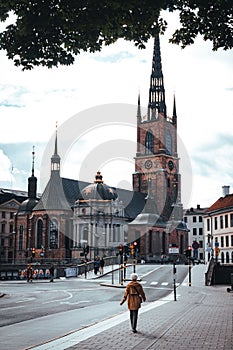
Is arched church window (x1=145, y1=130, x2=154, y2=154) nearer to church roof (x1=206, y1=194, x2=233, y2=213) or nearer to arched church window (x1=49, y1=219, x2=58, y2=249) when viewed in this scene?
arched church window (x1=49, y1=219, x2=58, y2=249)

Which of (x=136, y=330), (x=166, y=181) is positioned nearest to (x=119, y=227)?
(x=166, y=181)

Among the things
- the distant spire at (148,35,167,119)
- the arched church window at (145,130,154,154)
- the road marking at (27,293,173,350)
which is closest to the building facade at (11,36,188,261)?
the arched church window at (145,130,154,154)

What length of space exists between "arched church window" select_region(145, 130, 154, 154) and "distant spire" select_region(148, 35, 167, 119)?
4247 mm

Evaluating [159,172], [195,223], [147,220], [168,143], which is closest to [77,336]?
[147,220]

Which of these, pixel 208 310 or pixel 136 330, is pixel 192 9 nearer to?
pixel 136 330

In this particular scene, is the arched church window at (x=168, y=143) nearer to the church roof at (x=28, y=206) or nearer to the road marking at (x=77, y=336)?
the church roof at (x=28, y=206)

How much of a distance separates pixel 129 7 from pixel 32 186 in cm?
9262

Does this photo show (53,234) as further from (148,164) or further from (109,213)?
(148,164)

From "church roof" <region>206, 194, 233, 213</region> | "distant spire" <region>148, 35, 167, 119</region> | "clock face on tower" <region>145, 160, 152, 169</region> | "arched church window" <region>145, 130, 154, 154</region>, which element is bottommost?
"church roof" <region>206, 194, 233, 213</region>

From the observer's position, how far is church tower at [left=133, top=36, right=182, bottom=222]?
112875 mm

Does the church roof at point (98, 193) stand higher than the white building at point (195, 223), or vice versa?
the church roof at point (98, 193)

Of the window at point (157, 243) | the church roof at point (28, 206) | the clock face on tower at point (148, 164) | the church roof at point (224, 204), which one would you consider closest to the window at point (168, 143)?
the clock face on tower at point (148, 164)

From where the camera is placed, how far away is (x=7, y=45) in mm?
10531

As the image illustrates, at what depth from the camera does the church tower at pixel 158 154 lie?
113 meters
